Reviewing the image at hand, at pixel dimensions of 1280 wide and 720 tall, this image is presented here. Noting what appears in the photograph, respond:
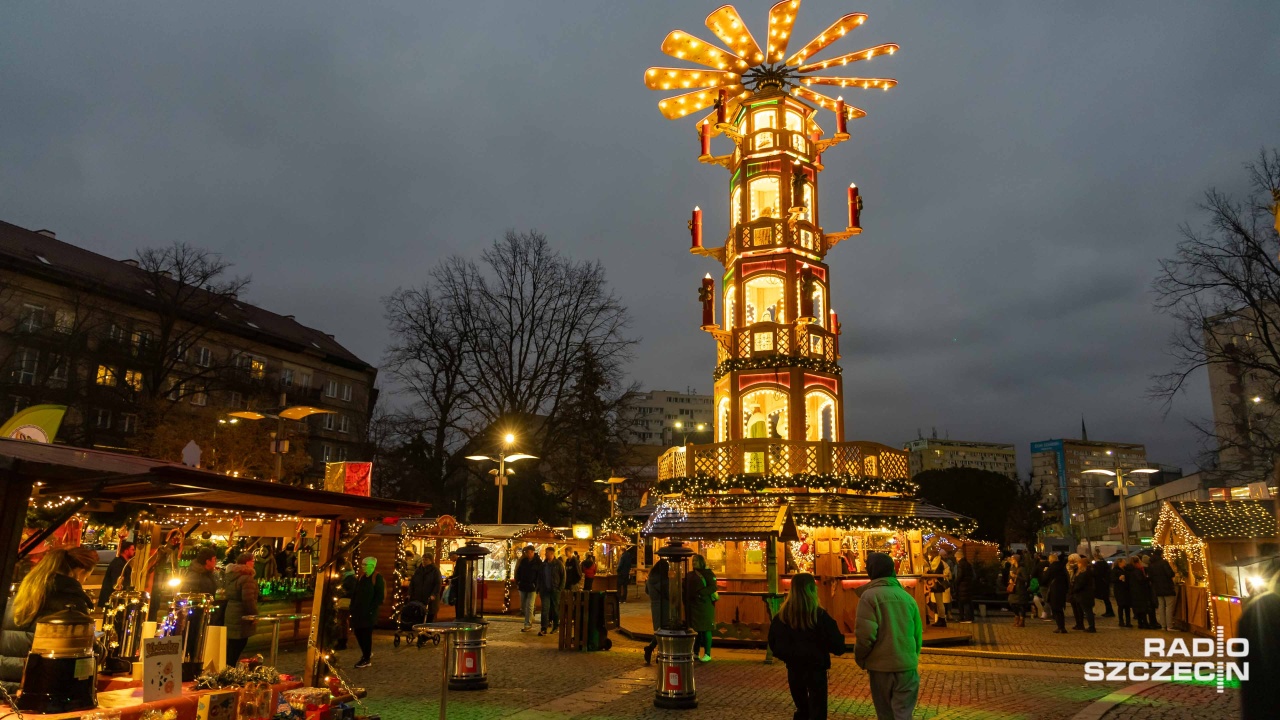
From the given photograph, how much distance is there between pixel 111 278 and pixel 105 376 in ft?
45.2

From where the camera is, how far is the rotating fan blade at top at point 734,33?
83.5ft

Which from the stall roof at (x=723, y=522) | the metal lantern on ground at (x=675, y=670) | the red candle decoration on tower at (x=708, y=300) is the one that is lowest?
the metal lantern on ground at (x=675, y=670)

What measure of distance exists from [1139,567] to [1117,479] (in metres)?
9.81

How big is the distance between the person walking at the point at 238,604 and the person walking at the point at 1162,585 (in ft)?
63.6

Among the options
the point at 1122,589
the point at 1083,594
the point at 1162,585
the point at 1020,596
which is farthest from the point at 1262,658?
the point at 1020,596

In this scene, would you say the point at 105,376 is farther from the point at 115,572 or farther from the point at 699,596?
Answer: the point at 699,596

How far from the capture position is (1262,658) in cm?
304

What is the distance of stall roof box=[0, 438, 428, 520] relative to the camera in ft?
22.6

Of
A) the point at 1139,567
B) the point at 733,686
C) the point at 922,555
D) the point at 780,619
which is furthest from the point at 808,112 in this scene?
the point at 780,619

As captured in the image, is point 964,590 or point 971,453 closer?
point 964,590

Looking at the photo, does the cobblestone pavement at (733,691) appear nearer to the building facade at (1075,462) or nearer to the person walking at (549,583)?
the person walking at (549,583)

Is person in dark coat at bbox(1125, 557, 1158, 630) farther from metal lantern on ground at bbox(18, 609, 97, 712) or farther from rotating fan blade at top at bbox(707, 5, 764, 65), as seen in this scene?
metal lantern on ground at bbox(18, 609, 97, 712)

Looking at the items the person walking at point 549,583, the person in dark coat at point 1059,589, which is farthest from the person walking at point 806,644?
the person in dark coat at point 1059,589

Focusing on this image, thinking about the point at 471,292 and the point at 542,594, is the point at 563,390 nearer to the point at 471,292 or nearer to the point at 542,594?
the point at 471,292
